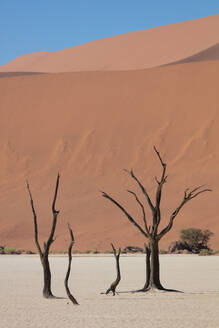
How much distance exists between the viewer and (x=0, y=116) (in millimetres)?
62938

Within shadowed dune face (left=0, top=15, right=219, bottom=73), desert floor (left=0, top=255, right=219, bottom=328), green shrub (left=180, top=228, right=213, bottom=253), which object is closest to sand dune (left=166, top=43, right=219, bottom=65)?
shadowed dune face (left=0, top=15, right=219, bottom=73)

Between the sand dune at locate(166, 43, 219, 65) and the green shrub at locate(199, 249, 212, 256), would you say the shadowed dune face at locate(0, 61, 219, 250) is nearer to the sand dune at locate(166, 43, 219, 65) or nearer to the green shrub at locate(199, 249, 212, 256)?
the green shrub at locate(199, 249, 212, 256)

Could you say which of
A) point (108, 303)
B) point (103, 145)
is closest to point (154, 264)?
point (108, 303)

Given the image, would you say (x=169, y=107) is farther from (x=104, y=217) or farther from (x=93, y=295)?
(x=93, y=295)

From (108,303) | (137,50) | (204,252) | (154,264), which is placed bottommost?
(108,303)

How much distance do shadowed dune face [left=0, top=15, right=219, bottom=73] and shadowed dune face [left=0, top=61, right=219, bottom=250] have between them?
869 inches

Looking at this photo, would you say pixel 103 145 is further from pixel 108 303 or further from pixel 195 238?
pixel 108 303

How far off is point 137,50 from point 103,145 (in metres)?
38.5

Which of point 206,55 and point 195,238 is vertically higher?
point 206,55

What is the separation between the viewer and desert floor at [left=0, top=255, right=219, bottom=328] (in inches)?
452

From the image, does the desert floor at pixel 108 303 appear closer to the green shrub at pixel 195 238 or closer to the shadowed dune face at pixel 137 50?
the green shrub at pixel 195 238

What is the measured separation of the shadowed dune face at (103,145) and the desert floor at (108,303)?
66.9 feet

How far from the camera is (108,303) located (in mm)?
14516

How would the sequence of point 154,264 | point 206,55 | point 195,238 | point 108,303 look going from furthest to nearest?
point 206,55 → point 195,238 → point 154,264 → point 108,303
